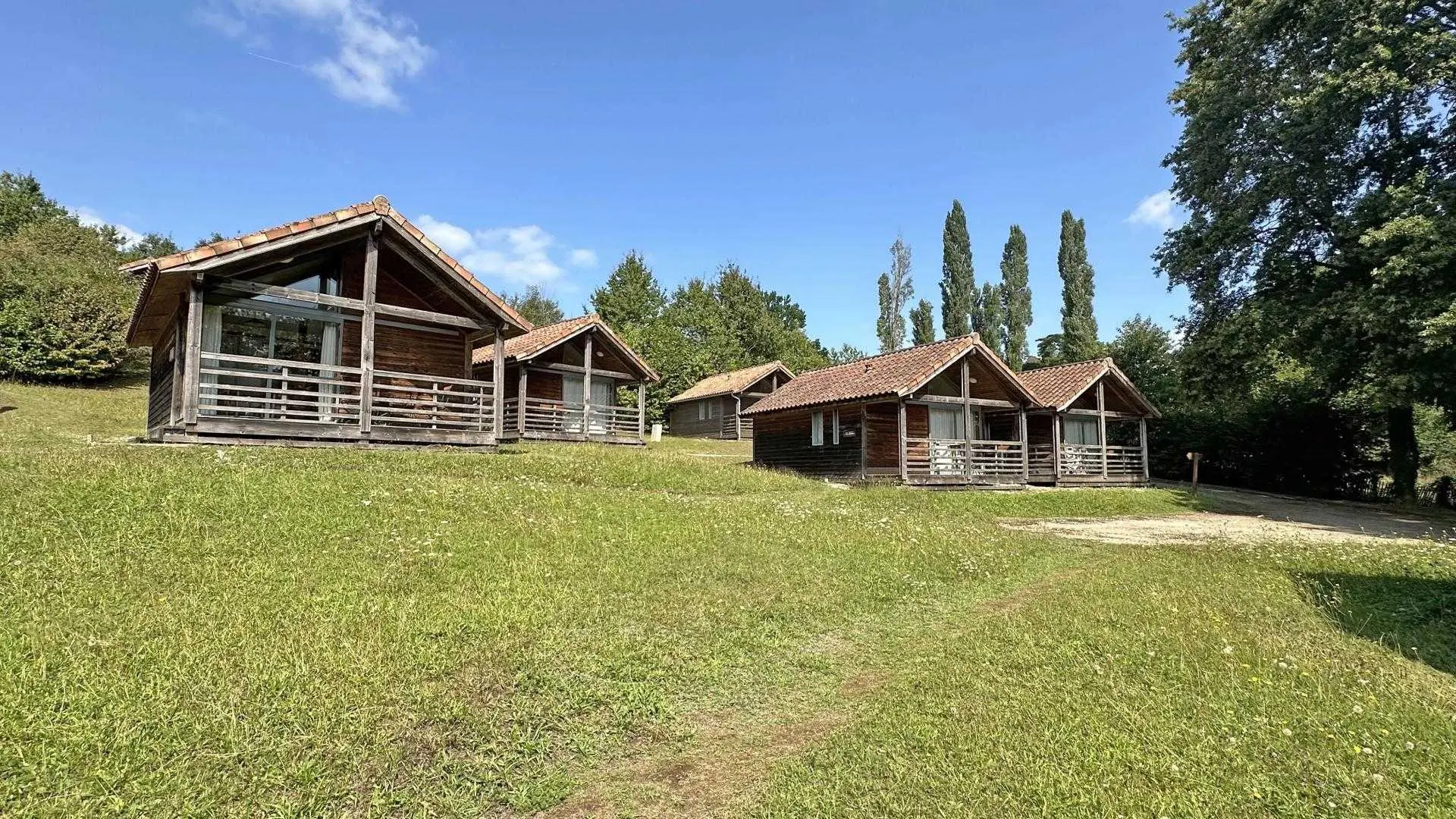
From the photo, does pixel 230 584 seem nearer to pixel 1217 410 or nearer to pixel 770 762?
pixel 770 762

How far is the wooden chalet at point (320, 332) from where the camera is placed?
47.8ft

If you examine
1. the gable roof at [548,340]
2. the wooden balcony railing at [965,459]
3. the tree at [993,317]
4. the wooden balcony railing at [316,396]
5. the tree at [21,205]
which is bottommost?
the wooden balcony railing at [965,459]

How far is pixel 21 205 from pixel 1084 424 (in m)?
74.5

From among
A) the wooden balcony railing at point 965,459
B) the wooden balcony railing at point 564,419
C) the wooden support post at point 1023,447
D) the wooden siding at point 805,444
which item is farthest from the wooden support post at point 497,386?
the wooden support post at point 1023,447

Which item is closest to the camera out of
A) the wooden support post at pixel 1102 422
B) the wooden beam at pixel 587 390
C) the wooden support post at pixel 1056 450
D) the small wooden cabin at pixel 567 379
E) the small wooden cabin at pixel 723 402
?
the small wooden cabin at pixel 567 379

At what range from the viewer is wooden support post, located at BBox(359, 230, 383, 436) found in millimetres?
15898

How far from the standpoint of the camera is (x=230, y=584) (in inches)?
267

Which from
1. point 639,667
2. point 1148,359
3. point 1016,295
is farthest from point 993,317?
point 639,667

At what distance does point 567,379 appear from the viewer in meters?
28.7

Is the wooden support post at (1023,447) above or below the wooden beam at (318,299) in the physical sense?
below

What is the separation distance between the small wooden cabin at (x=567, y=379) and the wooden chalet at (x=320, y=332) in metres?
6.45

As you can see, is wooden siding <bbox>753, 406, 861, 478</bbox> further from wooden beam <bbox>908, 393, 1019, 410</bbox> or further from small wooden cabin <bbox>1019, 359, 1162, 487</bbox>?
small wooden cabin <bbox>1019, 359, 1162, 487</bbox>

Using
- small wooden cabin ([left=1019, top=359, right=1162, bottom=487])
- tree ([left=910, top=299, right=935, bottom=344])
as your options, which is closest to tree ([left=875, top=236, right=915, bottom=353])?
tree ([left=910, top=299, right=935, bottom=344])

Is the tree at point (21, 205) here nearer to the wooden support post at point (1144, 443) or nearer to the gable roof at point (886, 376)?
the gable roof at point (886, 376)
